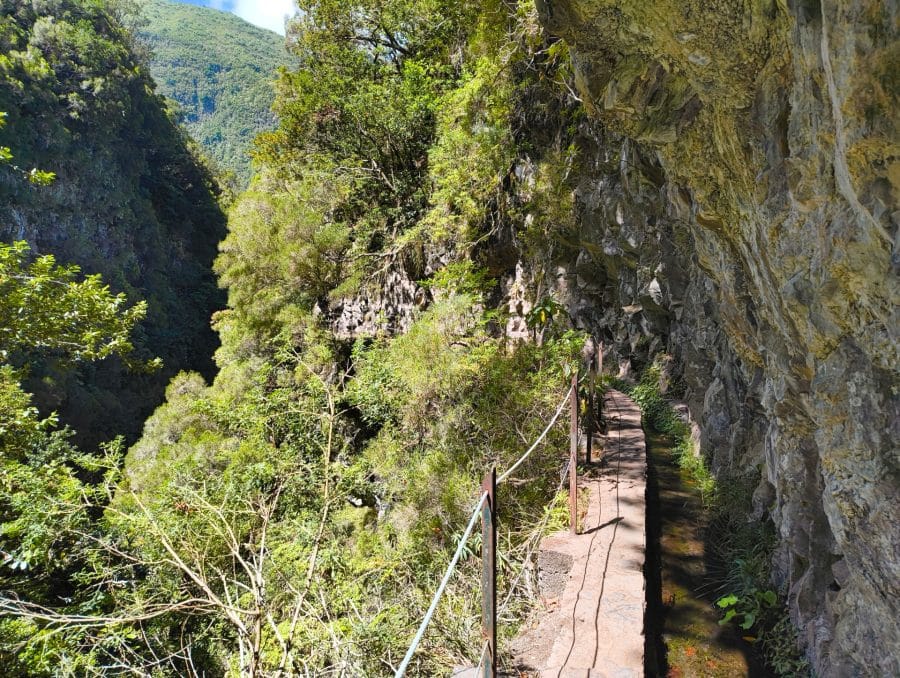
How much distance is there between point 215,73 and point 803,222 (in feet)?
339

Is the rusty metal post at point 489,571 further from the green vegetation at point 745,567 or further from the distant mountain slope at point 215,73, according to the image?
the distant mountain slope at point 215,73

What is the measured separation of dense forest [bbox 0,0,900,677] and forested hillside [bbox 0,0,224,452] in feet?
59.3

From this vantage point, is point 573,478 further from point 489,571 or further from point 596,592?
point 489,571

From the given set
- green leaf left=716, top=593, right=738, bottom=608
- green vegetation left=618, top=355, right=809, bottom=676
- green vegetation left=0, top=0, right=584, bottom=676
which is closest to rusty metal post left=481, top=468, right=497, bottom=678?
green vegetation left=0, top=0, right=584, bottom=676

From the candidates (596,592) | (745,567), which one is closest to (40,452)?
(596,592)

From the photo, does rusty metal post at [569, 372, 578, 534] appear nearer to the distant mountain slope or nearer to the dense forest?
the dense forest

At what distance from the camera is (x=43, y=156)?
31.7 m

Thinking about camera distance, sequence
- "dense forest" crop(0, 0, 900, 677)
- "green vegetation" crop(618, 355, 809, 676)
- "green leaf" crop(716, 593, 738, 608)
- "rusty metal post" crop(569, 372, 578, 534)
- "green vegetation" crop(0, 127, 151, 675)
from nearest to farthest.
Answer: "dense forest" crop(0, 0, 900, 677) → "green vegetation" crop(618, 355, 809, 676) → "green leaf" crop(716, 593, 738, 608) → "rusty metal post" crop(569, 372, 578, 534) → "green vegetation" crop(0, 127, 151, 675)

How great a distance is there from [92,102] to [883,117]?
4428 cm

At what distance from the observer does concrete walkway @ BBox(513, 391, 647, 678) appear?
9.40 ft

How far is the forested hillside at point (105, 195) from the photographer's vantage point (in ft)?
96.0

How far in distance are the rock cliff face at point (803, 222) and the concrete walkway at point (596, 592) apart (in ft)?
3.11

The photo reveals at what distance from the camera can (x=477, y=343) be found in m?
8.06

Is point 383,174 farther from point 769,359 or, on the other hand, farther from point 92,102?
point 92,102
